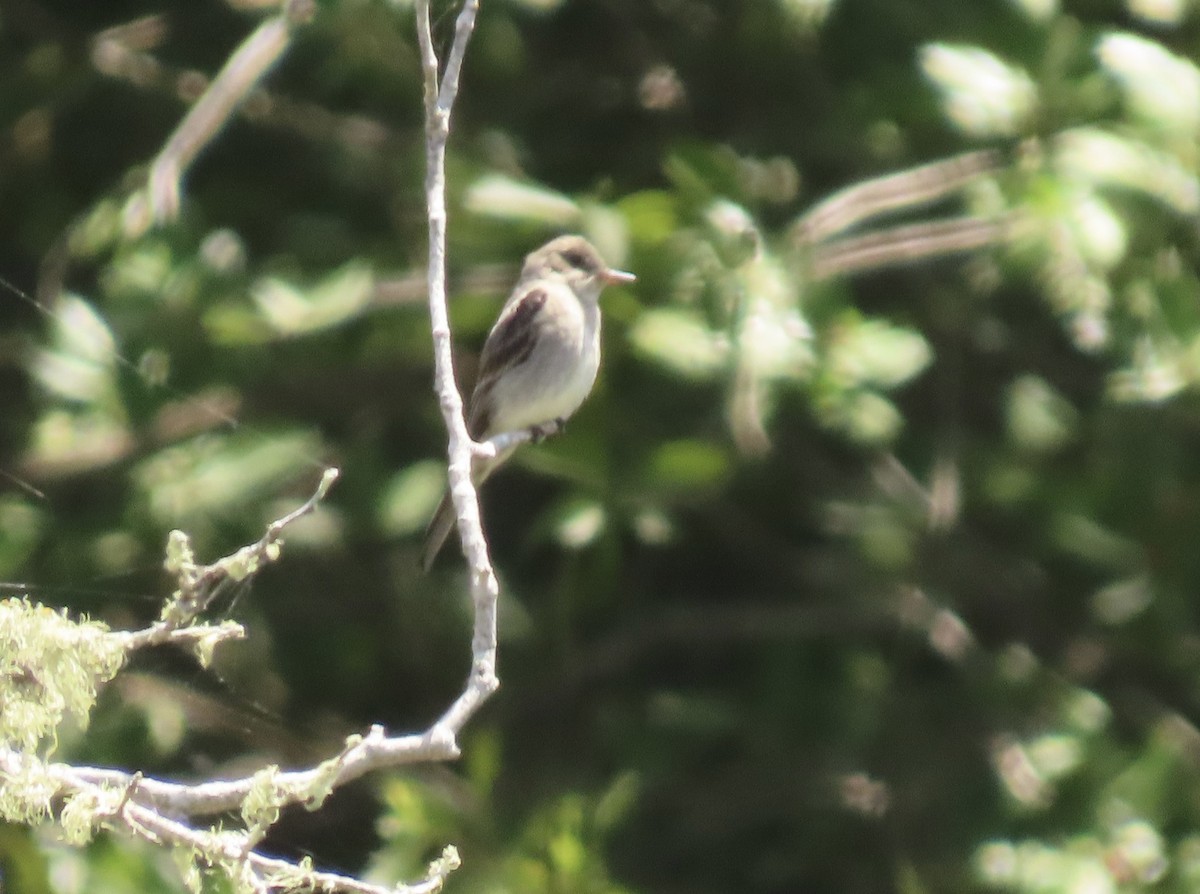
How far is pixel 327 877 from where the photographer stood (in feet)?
6.51

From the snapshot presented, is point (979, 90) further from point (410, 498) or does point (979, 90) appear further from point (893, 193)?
point (410, 498)

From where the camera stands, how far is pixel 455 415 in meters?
2.33

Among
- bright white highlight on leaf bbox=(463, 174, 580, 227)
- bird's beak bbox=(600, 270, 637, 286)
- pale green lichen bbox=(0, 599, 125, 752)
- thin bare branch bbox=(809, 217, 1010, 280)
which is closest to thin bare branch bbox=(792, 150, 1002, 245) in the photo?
thin bare branch bbox=(809, 217, 1010, 280)

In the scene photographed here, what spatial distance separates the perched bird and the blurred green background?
8 centimetres

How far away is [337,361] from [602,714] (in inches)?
53.6

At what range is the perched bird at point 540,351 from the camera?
13.6ft

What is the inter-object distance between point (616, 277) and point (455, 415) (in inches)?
70.5

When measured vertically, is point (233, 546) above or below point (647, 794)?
above

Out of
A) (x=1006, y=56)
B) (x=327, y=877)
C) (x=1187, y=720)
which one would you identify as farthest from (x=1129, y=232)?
(x=327, y=877)

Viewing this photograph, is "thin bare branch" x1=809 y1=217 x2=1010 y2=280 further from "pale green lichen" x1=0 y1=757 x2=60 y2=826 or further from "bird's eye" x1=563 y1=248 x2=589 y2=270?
"pale green lichen" x1=0 y1=757 x2=60 y2=826

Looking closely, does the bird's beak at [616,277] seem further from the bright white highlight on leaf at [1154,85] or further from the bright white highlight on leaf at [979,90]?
the bright white highlight on leaf at [1154,85]

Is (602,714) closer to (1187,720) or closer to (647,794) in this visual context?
(647,794)

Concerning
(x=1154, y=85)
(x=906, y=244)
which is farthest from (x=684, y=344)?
(x=1154, y=85)

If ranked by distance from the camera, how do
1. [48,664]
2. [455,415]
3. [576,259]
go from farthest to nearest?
1. [576,259]
2. [455,415]
3. [48,664]
